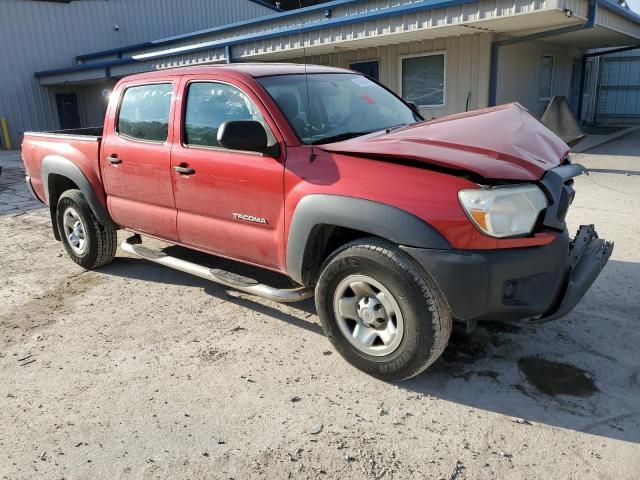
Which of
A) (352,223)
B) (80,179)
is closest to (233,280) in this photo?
(352,223)

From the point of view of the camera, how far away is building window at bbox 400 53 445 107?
12.5m

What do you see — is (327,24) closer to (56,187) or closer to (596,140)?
(56,187)

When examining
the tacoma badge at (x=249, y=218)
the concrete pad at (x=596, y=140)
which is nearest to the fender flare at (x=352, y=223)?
the tacoma badge at (x=249, y=218)

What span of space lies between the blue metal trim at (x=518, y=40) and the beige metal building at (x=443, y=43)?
2 centimetres

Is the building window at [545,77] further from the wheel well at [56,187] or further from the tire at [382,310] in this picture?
the tire at [382,310]

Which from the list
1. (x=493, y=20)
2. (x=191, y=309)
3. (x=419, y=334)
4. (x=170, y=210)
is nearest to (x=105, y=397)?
(x=191, y=309)

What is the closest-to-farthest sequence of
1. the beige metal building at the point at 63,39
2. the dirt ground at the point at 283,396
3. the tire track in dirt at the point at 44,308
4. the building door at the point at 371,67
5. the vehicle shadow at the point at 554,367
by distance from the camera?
the dirt ground at the point at 283,396
the vehicle shadow at the point at 554,367
the tire track in dirt at the point at 44,308
the building door at the point at 371,67
the beige metal building at the point at 63,39

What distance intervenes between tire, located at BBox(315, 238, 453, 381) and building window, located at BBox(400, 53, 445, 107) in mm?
10466

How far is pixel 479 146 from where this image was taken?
9.71ft

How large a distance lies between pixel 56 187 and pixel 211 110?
252cm

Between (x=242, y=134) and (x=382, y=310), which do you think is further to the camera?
(x=242, y=134)

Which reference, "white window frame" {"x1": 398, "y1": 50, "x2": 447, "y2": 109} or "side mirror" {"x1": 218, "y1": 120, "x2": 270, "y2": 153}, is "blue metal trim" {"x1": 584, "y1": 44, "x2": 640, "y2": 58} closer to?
"white window frame" {"x1": 398, "y1": 50, "x2": 447, "y2": 109}

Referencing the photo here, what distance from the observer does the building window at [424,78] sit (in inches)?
493

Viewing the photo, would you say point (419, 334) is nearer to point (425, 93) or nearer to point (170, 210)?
point (170, 210)
